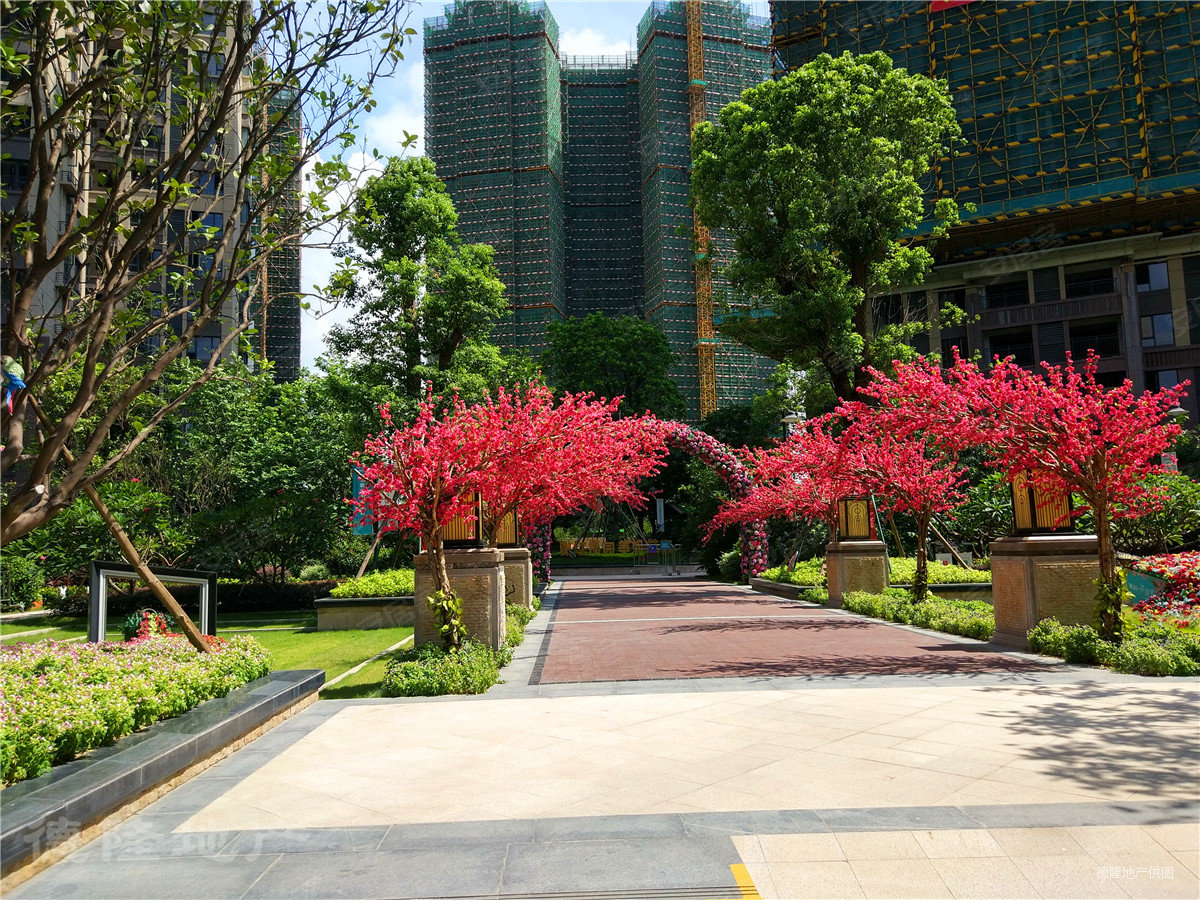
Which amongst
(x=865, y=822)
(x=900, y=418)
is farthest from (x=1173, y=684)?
(x=865, y=822)

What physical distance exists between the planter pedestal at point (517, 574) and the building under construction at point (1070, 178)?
121 feet

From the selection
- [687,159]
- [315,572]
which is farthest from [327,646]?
[687,159]

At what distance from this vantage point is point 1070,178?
156ft

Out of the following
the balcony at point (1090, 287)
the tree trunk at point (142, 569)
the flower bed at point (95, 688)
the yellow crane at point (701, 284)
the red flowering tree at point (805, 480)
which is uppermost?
the yellow crane at point (701, 284)

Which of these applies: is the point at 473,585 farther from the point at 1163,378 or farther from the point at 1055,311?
the point at 1163,378

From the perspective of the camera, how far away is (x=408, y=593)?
18.2 m

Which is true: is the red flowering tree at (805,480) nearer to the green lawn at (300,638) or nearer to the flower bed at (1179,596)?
the flower bed at (1179,596)

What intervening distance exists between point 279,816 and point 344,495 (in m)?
21.6

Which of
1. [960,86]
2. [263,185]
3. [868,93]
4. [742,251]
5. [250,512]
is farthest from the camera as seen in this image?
[960,86]

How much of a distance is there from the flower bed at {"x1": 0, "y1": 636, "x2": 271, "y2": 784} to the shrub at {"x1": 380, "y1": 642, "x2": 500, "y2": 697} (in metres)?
1.47

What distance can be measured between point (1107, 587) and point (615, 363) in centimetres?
3643

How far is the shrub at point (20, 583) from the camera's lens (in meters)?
24.5

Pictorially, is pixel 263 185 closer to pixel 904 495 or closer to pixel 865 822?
pixel 865 822

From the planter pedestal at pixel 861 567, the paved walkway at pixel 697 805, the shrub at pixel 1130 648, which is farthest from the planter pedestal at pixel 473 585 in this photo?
the planter pedestal at pixel 861 567
